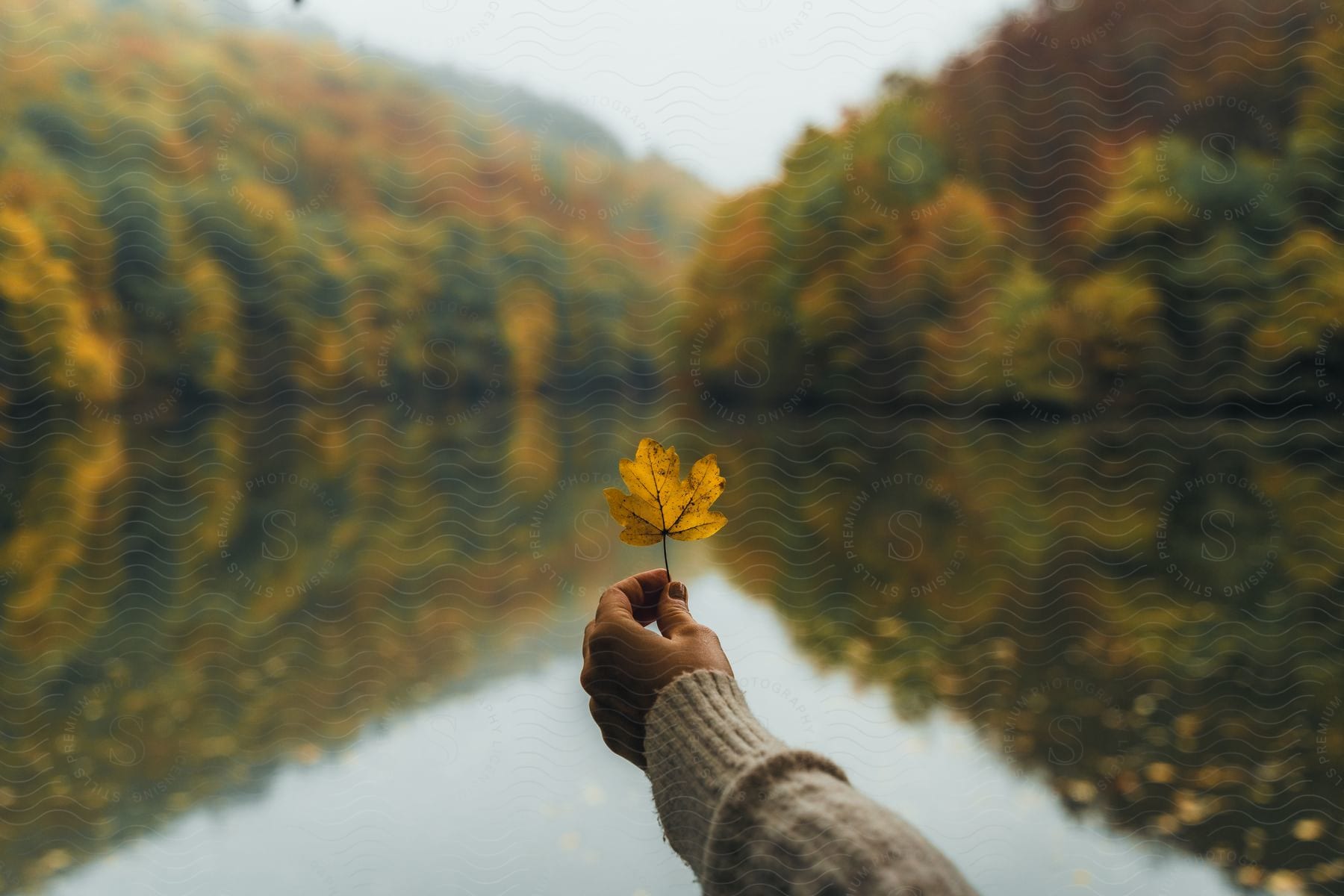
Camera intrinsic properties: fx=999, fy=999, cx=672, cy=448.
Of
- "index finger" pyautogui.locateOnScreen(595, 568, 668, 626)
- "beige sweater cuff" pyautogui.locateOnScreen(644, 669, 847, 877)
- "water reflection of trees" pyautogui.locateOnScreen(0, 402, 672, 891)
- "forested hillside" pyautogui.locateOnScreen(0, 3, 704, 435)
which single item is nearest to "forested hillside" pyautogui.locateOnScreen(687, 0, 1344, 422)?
"forested hillside" pyautogui.locateOnScreen(0, 3, 704, 435)

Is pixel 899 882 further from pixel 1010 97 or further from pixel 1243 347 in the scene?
pixel 1010 97

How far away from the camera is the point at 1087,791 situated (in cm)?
136

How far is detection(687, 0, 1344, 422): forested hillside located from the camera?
670cm

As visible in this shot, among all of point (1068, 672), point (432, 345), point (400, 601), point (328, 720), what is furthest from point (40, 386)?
point (1068, 672)

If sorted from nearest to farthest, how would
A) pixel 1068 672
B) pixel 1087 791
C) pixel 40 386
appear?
pixel 1087 791 → pixel 1068 672 → pixel 40 386

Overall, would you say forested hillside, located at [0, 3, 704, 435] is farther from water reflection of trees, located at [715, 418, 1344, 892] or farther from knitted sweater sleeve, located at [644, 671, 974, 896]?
knitted sweater sleeve, located at [644, 671, 974, 896]

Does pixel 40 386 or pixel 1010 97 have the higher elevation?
pixel 1010 97

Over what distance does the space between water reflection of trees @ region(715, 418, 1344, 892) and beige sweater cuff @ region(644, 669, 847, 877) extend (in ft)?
2.69

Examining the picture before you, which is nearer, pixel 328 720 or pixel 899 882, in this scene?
pixel 899 882

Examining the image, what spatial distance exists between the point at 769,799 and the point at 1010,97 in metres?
8.37

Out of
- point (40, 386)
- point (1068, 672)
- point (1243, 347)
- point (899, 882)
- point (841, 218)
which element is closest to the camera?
point (899, 882)

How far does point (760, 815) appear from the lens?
60 cm

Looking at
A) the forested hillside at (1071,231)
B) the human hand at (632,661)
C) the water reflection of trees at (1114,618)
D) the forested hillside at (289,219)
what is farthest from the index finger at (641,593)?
the forested hillside at (289,219)

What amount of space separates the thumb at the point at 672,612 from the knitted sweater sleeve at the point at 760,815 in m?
0.07
